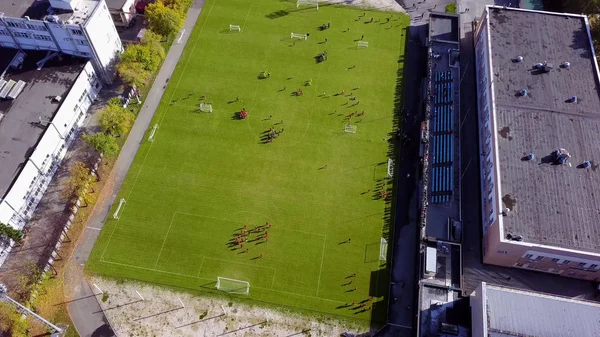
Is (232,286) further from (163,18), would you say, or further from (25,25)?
(25,25)

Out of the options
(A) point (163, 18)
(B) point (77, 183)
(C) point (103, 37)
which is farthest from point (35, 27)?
(B) point (77, 183)

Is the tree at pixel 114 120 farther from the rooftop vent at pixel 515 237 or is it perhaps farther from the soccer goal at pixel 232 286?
the rooftop vent at pixel 515 237

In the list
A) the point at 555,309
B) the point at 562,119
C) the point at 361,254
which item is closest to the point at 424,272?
the point at 361,254

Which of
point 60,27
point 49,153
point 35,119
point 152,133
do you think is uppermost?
point 60,27

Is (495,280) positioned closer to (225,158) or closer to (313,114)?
(313,114)

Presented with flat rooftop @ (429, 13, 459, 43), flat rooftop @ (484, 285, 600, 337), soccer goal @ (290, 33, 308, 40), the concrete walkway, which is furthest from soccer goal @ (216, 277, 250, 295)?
Result: flat rooftop @ (429, 13, 459, 43)

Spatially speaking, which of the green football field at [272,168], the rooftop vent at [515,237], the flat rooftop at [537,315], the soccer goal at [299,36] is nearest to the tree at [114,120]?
the green football field at [272,168]

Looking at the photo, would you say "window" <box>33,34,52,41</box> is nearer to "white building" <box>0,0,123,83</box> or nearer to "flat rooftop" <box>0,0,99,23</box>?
"white building" <box>0,0,123,83</box>
